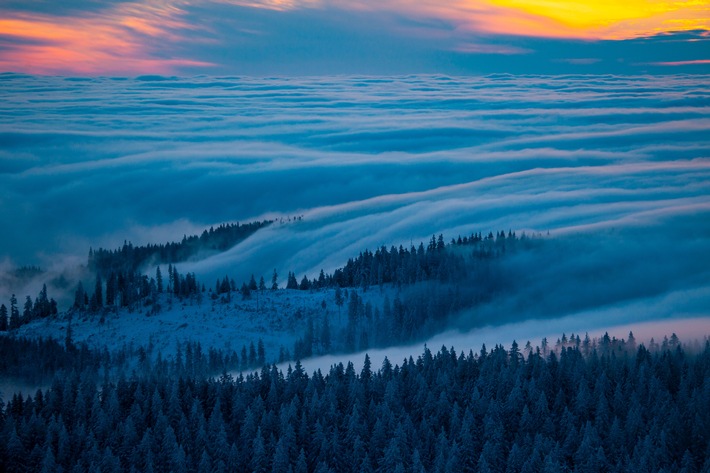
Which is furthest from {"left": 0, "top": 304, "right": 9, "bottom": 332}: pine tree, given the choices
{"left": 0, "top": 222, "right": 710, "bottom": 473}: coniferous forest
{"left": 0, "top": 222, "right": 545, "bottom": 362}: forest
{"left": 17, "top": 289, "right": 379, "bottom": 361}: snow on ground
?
{"left": 0, "top": 222, "right": 710, "bottom": 473}: coniferous forest

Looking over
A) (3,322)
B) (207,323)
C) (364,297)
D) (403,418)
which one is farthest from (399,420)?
(3,322)

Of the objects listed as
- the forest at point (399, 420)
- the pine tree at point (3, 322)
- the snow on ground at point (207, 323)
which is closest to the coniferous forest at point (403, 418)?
the forest at point (399, 420)

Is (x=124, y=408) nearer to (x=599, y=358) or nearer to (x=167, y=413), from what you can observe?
(x=167, y=413)

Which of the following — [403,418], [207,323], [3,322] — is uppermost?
[3,322]

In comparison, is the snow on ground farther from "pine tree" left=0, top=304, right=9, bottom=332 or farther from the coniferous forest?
the coniferous forest

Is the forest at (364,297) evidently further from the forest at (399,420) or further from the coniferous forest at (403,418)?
the forest at (399,420)

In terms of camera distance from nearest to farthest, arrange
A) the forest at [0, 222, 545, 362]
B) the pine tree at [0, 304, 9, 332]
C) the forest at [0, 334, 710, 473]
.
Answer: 1. the forest at [0, 334, 710, 473]
2. the forest at [0, 222, 545, 362]
3. the pine tree at [0, 304, 9, 332]

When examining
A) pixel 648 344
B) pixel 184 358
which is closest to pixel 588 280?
pixel 648 344

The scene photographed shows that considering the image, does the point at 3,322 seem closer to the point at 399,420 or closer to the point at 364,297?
the point at 364,297
